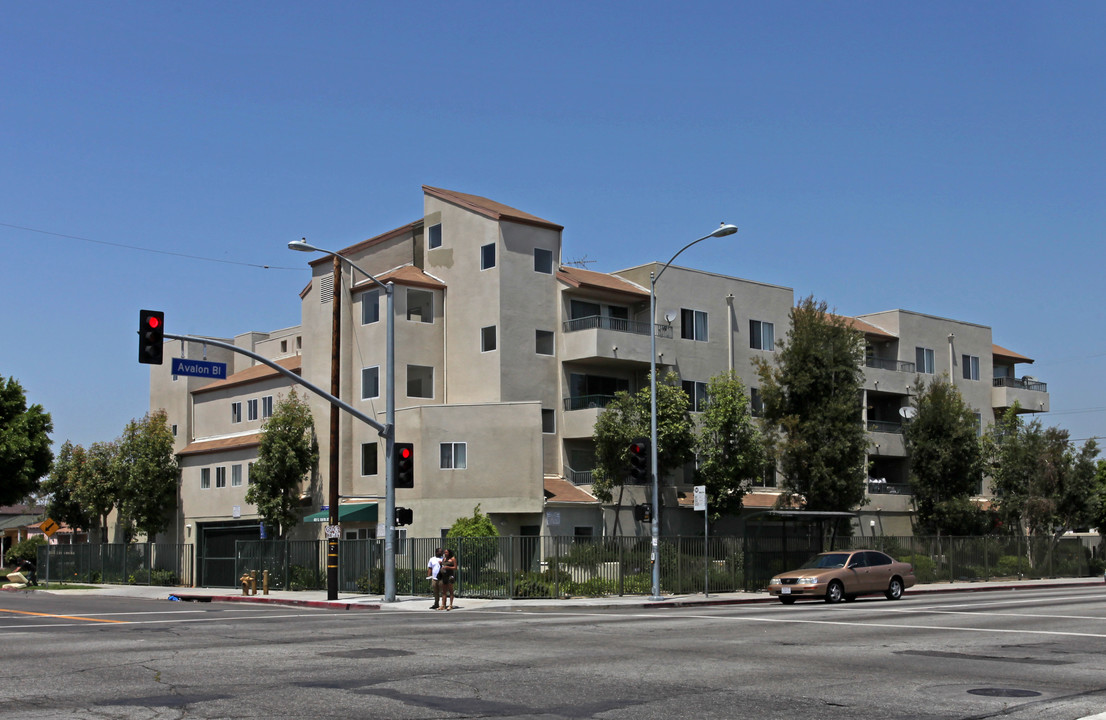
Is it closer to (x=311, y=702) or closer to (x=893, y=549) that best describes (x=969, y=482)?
(x=893, y=549)

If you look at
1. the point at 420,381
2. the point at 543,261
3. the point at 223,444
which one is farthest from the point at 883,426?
the point at 223,444

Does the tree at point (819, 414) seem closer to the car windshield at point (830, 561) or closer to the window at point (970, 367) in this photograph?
the car windshield at point (830, 561)

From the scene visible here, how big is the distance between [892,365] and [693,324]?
14.8 meters

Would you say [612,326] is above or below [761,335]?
below

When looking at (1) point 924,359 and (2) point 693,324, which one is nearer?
(2) point 693,324

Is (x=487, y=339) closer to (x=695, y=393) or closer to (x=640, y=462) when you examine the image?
(x=695, y=393)

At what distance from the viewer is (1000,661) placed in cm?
1505

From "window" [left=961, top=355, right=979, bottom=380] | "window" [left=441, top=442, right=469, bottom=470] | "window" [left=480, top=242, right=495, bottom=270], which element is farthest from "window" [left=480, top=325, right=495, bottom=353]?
"window" [left=961, top=355, right=979, bottom=380]

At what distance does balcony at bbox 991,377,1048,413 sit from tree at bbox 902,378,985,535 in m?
12.4

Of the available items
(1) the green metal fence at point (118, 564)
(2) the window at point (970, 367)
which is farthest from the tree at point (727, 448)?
(2) the window at point (970, 367)

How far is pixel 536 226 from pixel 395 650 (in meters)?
33.7

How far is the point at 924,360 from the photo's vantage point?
202 feet

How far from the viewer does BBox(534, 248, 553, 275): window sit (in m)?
48.5

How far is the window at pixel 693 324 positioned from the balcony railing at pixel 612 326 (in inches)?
41.9
